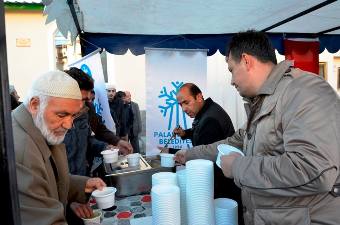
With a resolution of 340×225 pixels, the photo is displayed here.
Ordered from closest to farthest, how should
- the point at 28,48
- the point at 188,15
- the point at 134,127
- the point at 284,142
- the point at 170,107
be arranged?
the point at 284,142 → the point at 188,15 → the point at 170,107 → the point at 134,127 → the point at 28,48

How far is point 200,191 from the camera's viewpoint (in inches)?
49.1

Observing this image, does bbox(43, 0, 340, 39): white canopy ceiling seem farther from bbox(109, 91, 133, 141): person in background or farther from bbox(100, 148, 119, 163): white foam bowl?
bbox(109, 91, 133, 141): person in background

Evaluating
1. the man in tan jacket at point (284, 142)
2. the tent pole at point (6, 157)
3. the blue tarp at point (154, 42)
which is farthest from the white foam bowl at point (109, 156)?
the blue tarp at point (154, 42)

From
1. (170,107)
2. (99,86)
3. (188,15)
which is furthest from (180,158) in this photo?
(170,107)

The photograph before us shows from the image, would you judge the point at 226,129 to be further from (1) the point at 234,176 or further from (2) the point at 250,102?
(1) the point at 234,176

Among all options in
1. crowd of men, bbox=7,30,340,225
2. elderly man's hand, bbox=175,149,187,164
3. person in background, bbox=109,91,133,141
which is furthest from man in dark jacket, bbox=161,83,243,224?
person in background, bbox=109,91,133,141

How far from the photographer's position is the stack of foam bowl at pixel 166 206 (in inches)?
46.8

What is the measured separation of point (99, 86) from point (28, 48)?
7050 millimetres

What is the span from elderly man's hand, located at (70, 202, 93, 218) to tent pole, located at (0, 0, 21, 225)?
975 millimetres

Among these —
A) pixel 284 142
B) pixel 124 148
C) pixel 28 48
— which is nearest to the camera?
pixel 284 142

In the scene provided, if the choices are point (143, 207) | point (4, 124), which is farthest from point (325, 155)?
point (143, 207)

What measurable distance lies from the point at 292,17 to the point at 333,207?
2.67m

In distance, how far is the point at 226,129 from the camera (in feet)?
8.04

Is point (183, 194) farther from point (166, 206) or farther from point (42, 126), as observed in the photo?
point (42, 126)
